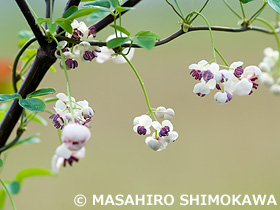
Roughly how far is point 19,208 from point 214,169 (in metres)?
1.06

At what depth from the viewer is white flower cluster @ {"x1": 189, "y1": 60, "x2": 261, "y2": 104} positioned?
0.30 meters

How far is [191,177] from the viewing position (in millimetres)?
2330

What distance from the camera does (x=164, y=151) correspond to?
8.15 ft

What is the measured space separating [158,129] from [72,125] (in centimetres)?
9

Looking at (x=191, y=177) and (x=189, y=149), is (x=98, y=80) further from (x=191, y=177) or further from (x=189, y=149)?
(x=191, y=177)

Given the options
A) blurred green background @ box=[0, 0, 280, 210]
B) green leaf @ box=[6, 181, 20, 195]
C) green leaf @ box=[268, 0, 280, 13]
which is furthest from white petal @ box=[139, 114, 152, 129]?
blurred green background @ box=[0, 0, 280, 210]

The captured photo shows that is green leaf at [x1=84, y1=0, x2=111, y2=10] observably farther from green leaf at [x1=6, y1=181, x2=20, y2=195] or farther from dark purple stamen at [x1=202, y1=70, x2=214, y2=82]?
green leaf at [x1=6, y1=181, x2=20, y2=195]

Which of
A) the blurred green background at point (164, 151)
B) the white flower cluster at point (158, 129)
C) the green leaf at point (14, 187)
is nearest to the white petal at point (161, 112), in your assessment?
the white flower cluster at point (158, 129)

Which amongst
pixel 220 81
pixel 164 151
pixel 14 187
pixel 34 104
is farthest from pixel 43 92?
pixel 164 151

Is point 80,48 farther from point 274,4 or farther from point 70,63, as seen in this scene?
point 274,4

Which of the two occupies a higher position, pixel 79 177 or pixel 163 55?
pixel 163 55

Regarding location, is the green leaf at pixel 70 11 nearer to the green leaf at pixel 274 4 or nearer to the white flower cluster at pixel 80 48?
the white flower cluster at pixel 80 48

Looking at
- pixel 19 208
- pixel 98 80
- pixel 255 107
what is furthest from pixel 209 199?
pixel 98 80

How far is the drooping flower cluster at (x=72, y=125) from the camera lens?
25cm
